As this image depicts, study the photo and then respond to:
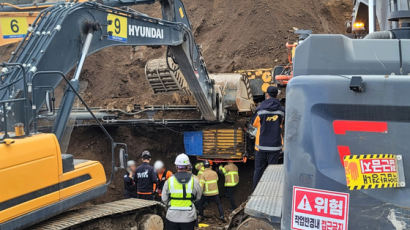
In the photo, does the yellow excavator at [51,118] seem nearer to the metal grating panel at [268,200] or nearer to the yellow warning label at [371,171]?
the metal grating panel at [268,200]

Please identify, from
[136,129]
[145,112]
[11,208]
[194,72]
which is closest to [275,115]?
[194,72]

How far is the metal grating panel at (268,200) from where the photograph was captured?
304 centimetres

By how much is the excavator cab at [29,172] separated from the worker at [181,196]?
4.52 ft

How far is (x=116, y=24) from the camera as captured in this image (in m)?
6.11

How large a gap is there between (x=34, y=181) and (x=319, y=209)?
8.78 ft

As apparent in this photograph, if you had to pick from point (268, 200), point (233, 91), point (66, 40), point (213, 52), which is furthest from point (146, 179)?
point (213, 52)

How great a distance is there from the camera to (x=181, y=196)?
567cm

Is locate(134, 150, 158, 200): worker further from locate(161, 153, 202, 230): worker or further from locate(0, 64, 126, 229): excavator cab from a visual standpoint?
locate(0, 64, 126, 229): excavator cab

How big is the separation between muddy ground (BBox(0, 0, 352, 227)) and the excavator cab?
26.1 ft

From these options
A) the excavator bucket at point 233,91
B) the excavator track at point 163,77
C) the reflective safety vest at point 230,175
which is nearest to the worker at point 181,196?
the reflective safety vest at point 230,175

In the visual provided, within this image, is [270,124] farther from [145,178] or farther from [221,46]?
[221,46]

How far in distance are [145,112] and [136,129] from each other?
129 centimetres

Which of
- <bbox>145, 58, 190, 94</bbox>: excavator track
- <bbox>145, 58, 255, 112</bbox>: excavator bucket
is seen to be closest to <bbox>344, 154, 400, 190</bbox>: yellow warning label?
<bbox>145, 58, 255, 112</bbox>: excavator bucket

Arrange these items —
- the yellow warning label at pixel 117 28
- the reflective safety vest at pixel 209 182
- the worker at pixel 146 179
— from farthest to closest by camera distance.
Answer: the reflective safety vest at pixel 209 182 < the worker at pixel 146 179 < the yellow warning label at pixel 117 28
